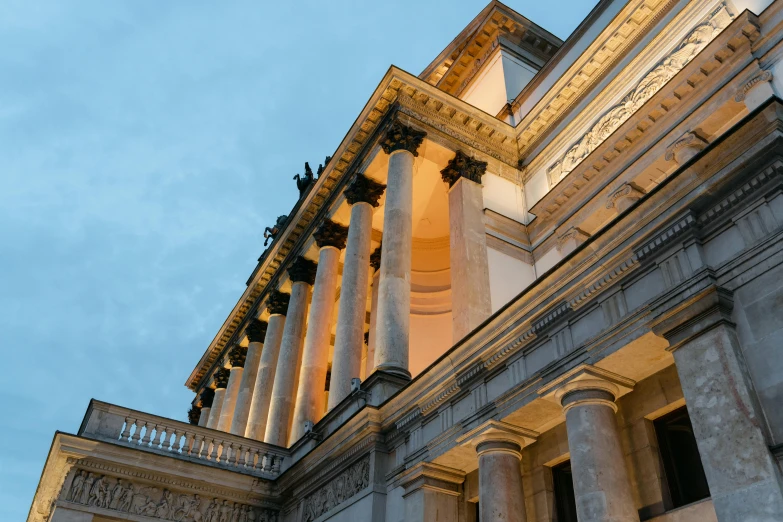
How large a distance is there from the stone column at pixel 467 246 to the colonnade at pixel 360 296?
0.03 meters

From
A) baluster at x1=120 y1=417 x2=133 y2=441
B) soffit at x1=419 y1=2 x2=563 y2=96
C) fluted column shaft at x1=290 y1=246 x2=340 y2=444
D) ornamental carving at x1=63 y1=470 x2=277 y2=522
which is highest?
soffit at x1=419 y1=2 x2=563 y2=96

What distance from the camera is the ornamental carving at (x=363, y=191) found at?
2323 centimetres

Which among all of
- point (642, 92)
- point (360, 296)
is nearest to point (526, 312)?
point (360, 296)

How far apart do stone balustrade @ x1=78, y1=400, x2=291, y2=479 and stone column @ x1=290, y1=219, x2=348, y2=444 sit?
4.66ft

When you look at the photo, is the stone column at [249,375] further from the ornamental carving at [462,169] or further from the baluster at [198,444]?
the ornamental carving at [462,169]

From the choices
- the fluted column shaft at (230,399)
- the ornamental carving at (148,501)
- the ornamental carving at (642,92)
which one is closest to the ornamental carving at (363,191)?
the ornamental carving at (642,92)

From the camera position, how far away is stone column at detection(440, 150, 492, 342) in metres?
18.1

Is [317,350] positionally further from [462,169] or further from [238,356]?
[238,356]

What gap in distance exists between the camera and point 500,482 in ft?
36.6

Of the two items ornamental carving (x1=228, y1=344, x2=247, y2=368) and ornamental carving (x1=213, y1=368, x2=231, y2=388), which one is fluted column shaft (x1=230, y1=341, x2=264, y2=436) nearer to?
ornamental carving (x1=228, y1=344, x2=247, y2=368)

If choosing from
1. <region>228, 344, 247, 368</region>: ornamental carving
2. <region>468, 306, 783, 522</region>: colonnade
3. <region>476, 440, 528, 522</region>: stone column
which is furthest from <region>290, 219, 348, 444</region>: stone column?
<region>468, 306, 783, 522</region>: colonnade

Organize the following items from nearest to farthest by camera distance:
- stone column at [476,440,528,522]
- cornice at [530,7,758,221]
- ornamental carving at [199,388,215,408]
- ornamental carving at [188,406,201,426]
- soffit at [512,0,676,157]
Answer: stone column at [476,440,528,522], cornice at [530,7,758,221], soffit at [512,0,676,157], ornamental carving at [199,388,215,408], ornamental carving at [188,406,201,426]

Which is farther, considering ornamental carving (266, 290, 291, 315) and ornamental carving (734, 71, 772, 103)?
ornamental carving (266, 290, 291, 315)

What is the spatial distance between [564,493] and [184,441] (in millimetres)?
10698
